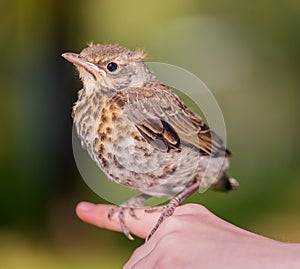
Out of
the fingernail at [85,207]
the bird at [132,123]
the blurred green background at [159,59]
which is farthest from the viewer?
the blurred green background at [159,59]

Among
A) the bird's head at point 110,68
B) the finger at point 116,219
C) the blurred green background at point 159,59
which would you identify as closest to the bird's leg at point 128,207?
the finger at point 116,219

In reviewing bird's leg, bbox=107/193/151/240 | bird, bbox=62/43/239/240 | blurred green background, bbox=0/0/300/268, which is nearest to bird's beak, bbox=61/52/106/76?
bird, bbox=62/43/239/240

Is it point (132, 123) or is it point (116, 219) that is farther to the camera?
point (116, 219)

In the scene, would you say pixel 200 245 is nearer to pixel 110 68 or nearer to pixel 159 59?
pixel 110 68

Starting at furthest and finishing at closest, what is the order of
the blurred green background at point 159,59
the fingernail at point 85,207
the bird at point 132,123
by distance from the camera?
the blurred green background at point 159,59 → the fingernail at point 85,207 → the bird at point 132,123

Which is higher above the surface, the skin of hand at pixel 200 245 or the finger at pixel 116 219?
the skin of hand at pixel 200 245

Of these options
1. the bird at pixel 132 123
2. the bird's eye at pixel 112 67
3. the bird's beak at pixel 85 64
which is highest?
the bird's eye at pixel 112 67

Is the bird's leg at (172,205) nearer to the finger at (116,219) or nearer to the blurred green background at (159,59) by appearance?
the finger at (116,219)

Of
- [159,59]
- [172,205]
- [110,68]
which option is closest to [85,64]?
[110,68]
